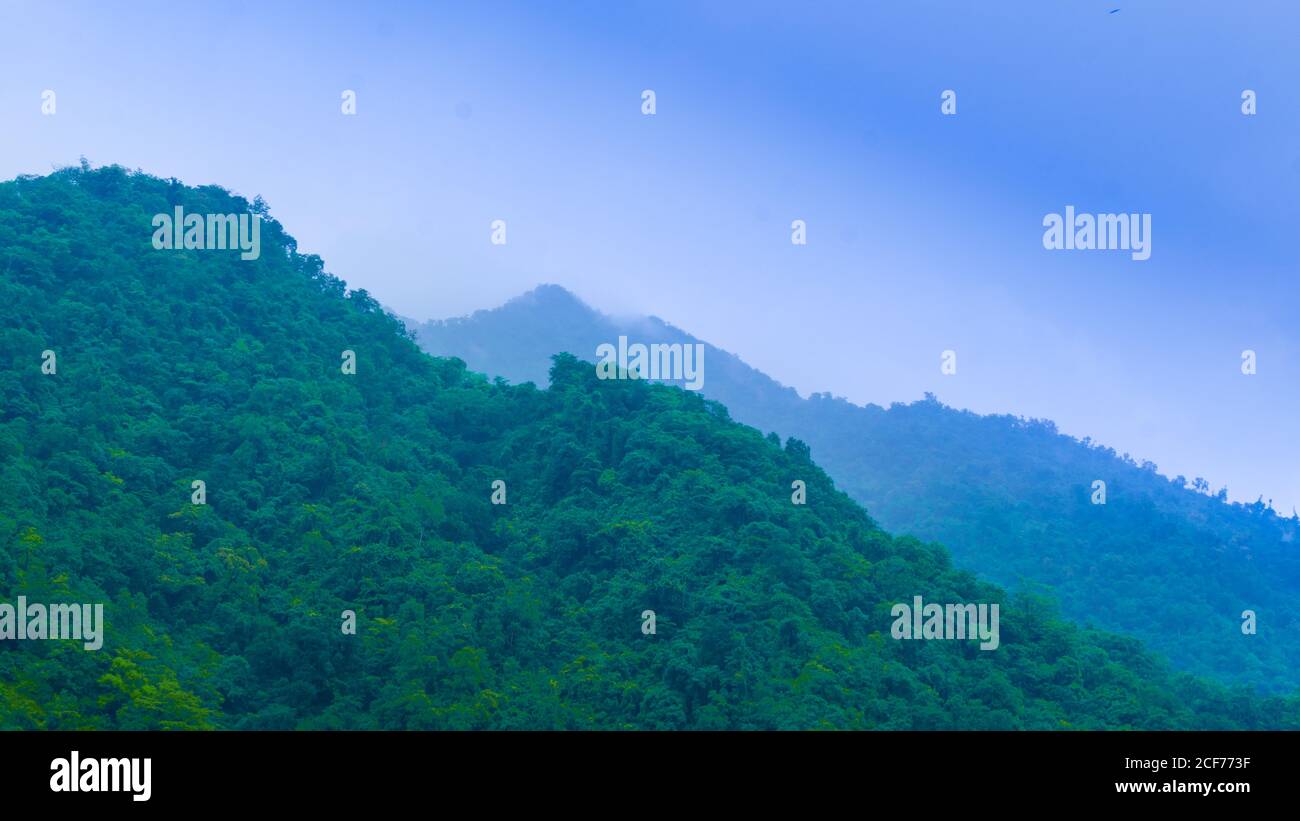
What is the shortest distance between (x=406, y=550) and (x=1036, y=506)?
95.0 ft

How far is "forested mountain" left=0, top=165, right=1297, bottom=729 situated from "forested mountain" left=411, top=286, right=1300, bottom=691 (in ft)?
29.5

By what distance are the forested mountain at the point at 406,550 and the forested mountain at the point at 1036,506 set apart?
8998 mm

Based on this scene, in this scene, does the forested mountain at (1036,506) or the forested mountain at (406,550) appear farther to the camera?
the forested mountain at (1036,506)

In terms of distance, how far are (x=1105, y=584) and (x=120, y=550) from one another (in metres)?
29.0

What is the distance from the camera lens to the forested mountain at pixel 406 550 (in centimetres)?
2250

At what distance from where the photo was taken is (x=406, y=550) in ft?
85.9

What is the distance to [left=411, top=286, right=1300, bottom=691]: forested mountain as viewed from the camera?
3988cm

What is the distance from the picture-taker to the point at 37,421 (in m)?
26.3

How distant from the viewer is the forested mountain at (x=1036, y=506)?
131 feet

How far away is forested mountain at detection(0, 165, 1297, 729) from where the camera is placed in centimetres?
2250

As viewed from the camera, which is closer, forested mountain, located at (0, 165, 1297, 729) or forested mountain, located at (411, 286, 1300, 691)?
forested mountain, located at (0, 165, 1297, 729)
